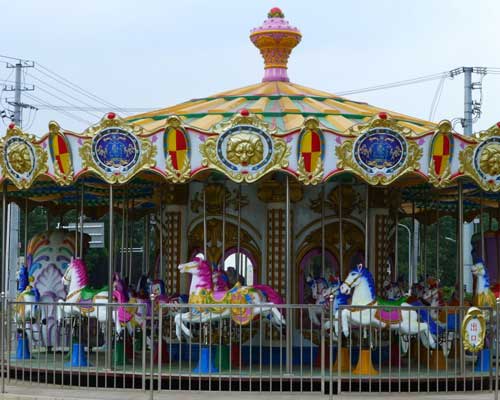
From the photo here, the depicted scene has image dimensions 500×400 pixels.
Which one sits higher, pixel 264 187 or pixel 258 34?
pixel 258 34

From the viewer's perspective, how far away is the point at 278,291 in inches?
659

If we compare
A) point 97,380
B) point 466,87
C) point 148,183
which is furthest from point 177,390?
point 466,87

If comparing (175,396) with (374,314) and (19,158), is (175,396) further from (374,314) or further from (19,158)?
(19,158)

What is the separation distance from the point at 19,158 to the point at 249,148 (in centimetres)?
367

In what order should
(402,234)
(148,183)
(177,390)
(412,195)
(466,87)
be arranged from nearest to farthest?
(177,390), (148,183), (412,195), (466,87), (402,234)

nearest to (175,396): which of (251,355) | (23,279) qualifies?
(251,355)

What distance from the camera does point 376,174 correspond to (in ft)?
48.2

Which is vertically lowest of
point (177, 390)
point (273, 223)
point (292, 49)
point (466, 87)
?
point (177, 390)

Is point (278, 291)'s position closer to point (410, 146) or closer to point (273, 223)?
point (273, 223)

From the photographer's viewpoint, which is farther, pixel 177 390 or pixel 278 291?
pixel 278 291

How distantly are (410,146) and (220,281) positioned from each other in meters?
3.31

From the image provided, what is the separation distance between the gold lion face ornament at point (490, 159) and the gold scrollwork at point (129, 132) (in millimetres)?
4576

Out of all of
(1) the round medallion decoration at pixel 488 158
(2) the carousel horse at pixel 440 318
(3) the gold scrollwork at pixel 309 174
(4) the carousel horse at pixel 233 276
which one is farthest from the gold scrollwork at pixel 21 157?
(1) the round medallion decoration at pixel 488 158

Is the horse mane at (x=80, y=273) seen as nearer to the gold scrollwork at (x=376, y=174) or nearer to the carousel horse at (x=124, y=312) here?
the carousel horse at (x=124, y=312)
